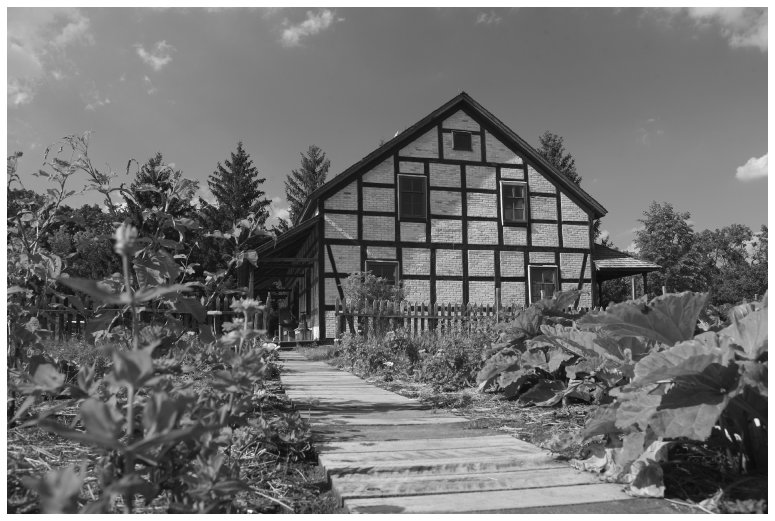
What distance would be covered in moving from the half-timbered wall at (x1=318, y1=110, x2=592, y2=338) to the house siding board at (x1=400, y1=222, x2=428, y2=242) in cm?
3

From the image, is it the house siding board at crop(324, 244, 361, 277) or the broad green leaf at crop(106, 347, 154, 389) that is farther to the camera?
the house siding board at crop(324, 244, 361, 277)

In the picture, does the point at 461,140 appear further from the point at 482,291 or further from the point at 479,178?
the point at 482,291

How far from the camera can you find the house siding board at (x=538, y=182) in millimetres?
16469

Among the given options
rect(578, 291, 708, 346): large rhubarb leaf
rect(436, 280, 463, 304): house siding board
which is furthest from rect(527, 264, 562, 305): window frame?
rect(578, 291, 708, 346): large rhubarb leaf

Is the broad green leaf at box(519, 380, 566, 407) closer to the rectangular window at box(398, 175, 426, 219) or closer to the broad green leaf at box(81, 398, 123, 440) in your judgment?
the broad green leaf at box(81, 398, 123, 440)

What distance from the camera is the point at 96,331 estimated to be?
96.7 inches

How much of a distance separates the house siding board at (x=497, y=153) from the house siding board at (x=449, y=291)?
393cm

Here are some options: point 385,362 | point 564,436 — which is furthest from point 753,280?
point 564,436

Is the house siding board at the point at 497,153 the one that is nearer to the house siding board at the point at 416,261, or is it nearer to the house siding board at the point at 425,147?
the house siding board at the point at 425,147

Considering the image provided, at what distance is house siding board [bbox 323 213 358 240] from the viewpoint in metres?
15.1

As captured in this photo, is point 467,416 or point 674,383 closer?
point 674,383

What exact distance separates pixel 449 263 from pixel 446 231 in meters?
0.94

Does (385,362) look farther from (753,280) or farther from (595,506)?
(753,280)
